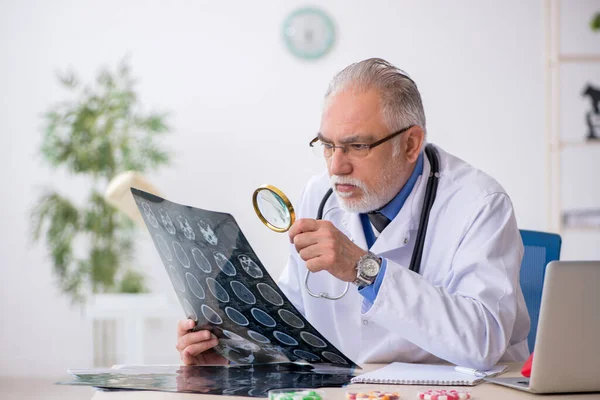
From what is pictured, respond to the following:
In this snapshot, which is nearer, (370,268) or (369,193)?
(370,268)

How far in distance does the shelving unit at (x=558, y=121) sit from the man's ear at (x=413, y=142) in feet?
8.17

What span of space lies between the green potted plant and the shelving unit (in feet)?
6.84

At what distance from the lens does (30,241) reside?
14.1 ft

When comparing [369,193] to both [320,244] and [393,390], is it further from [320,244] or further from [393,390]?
[393,390]

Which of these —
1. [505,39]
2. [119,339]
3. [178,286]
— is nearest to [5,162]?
[119,339]

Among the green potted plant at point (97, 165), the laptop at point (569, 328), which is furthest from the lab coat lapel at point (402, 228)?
the green potted plant at point (97, 165)

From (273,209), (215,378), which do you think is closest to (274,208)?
(273,209)

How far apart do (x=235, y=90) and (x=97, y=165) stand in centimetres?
95

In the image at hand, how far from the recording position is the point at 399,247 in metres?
1.67

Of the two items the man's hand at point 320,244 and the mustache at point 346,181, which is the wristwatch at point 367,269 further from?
the mustache at point 346,181

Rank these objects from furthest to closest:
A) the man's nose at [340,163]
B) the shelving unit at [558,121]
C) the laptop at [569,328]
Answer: the shelving unit at [558,121], the man's nose at [340,163], the laptop at [569,328]

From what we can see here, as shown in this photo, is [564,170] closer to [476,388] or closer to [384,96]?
[384,96]

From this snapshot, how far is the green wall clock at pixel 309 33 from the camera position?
14.0ft

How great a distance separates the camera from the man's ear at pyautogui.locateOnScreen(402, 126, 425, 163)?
169 cm
